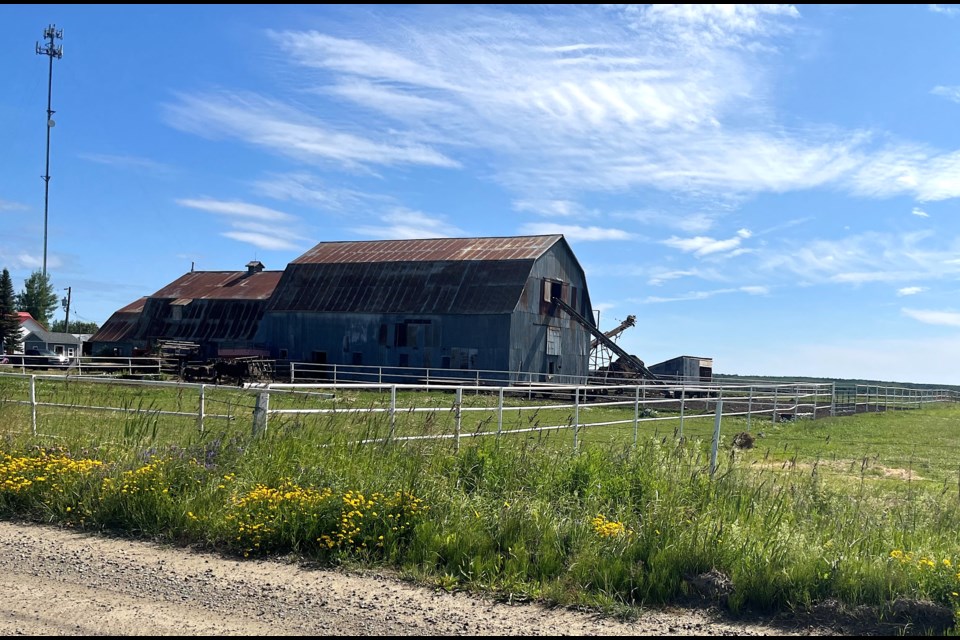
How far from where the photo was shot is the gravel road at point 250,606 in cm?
475

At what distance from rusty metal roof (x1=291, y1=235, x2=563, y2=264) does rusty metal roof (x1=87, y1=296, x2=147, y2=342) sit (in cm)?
1510

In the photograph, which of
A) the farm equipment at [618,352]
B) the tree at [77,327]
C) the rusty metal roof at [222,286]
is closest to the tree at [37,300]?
the tree at [77,327]

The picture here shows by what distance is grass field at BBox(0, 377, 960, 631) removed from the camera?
18.0ft

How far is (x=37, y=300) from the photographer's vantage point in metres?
101

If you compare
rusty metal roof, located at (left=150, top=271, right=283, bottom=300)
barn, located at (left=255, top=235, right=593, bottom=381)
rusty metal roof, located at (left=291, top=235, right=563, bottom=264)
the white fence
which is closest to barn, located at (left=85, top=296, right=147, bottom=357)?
rusty metal roof, located at (left=150, top=271, right=283, bottom=300)

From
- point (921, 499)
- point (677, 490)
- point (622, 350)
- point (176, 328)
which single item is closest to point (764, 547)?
point (677, 490)

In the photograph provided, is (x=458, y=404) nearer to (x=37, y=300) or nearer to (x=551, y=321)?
(x=551, y=321)

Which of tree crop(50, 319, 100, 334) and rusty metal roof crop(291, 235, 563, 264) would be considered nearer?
rusty metal roof crop(291, 235, 563, 264)

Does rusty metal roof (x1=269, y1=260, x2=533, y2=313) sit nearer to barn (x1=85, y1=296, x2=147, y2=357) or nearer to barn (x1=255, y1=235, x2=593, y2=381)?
barn (x1=255, y1=235, x2=593, y2=381)

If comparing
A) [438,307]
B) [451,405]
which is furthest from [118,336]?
[451,405]

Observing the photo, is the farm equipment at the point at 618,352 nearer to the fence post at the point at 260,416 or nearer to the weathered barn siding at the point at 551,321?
the weathered barn siding at the point at 551,321

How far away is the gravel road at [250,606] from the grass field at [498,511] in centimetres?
29

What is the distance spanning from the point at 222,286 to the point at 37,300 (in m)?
64.3

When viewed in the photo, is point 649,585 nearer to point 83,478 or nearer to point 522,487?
point 522,487
